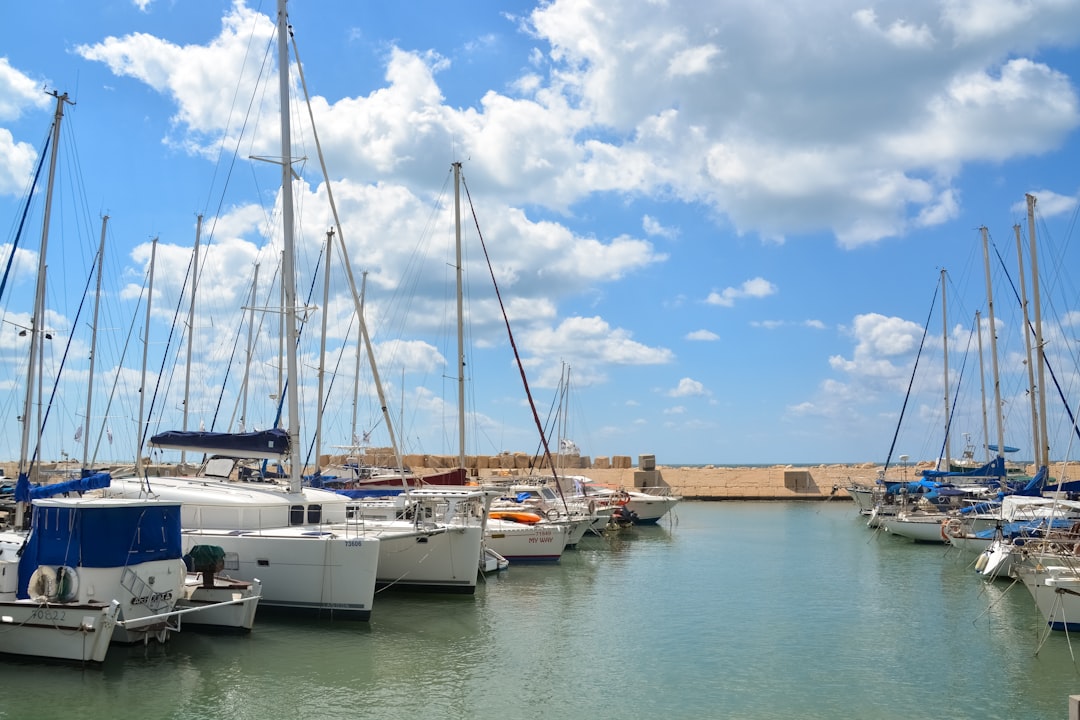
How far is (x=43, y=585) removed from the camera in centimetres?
1659

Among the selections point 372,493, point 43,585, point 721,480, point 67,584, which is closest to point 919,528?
point 372,493

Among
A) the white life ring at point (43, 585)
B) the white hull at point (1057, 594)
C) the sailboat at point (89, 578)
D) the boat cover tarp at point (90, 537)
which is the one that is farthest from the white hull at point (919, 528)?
the white life ring at point (43, 585)

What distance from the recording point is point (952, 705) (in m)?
14.9

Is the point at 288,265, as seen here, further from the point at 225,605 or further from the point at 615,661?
the point at 615,661

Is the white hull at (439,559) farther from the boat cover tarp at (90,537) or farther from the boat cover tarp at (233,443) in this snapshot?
the boat cover tarp at (90,537)

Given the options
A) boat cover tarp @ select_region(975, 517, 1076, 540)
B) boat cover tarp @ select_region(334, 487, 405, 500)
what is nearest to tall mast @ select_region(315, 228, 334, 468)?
boat cover tarp @ select_region(334, 487, 405, 500)

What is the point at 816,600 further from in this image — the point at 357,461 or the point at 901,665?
the point at 357,461

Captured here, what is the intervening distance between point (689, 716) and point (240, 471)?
2357cm

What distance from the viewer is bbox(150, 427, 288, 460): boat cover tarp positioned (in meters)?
24.5

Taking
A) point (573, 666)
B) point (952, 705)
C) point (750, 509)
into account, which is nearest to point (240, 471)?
point (573, 666)

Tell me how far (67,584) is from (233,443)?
340 inches

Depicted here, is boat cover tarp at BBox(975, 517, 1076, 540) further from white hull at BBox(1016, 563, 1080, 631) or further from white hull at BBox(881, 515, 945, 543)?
white hull at BBox(881, 515, 945, 543)

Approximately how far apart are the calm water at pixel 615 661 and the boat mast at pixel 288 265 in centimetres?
495

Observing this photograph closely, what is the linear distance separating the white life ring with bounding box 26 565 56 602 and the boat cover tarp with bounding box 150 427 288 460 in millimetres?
8074
